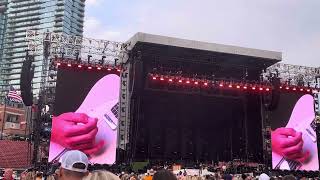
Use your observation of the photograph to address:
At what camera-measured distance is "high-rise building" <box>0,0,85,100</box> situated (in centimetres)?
11262

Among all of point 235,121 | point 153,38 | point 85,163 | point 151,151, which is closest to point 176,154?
point 151,151

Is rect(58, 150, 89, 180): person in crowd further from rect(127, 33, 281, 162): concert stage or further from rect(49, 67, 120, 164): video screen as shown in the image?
rect(127, 33, 281, 162): concert stage

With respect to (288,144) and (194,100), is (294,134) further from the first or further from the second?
(194,100)

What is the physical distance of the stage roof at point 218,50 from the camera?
2623 centimetres

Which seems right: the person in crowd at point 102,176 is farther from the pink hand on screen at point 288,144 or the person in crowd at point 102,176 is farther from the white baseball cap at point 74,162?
the pink hand on screen at point 288,144

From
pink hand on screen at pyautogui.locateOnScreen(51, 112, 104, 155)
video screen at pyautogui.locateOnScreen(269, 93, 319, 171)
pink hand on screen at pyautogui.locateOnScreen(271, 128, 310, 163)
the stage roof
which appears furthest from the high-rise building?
pink hand on screen at pyautogui.locateOnScreen(51, 112, 104, 155)

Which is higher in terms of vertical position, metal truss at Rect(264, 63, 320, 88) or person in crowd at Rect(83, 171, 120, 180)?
metal truss at Rect(264, 63, 320, 88)

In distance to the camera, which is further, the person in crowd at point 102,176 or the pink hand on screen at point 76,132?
the pink hand on screen at point 76,132

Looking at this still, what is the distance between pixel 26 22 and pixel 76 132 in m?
99.9

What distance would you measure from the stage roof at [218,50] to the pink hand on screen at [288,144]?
4319 mm

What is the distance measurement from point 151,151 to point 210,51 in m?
7.45

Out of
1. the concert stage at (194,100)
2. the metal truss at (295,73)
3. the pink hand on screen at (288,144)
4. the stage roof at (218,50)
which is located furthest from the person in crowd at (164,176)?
the metal truss at (295,73)

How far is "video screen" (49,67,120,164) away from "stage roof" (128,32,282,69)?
326 cm

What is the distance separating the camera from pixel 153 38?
26281mm
